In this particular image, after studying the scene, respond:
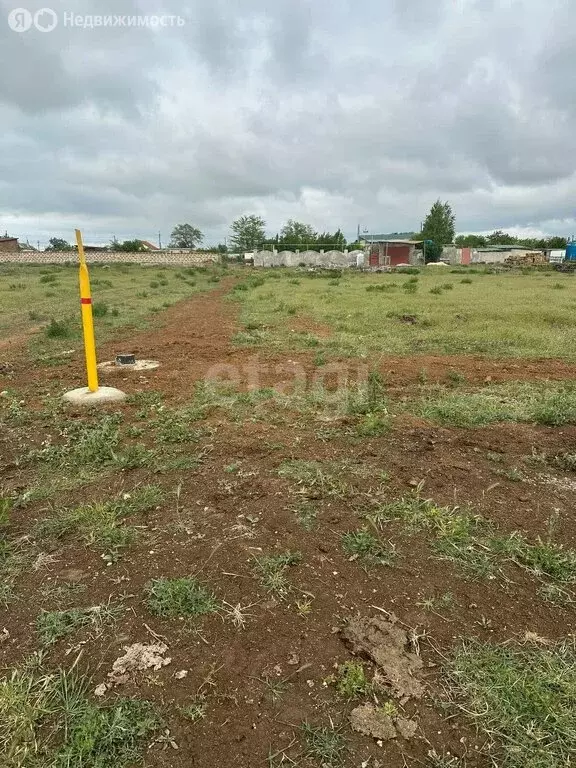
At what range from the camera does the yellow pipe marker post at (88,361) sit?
4910 mm

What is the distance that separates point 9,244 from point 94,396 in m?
64.0

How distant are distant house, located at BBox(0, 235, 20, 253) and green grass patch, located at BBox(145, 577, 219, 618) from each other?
212ft

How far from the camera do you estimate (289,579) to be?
242cm

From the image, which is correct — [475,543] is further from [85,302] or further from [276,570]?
[85,302]

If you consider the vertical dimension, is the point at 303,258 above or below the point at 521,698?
above

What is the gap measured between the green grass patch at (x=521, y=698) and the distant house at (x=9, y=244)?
6556cm

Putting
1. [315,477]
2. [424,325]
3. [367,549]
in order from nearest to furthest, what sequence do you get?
[367,549]
[315,477]
[424,325]

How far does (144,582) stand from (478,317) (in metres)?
10.3

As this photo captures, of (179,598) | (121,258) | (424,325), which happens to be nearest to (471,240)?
→ (121,258)

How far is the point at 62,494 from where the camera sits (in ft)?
10.7

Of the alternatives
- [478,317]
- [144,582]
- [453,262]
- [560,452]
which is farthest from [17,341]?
[453,262]

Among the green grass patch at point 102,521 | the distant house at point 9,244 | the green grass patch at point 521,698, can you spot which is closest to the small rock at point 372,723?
the green grass patch at point 521,698

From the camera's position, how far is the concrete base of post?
16.8 ft

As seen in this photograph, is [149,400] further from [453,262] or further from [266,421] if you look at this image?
[453,262]
